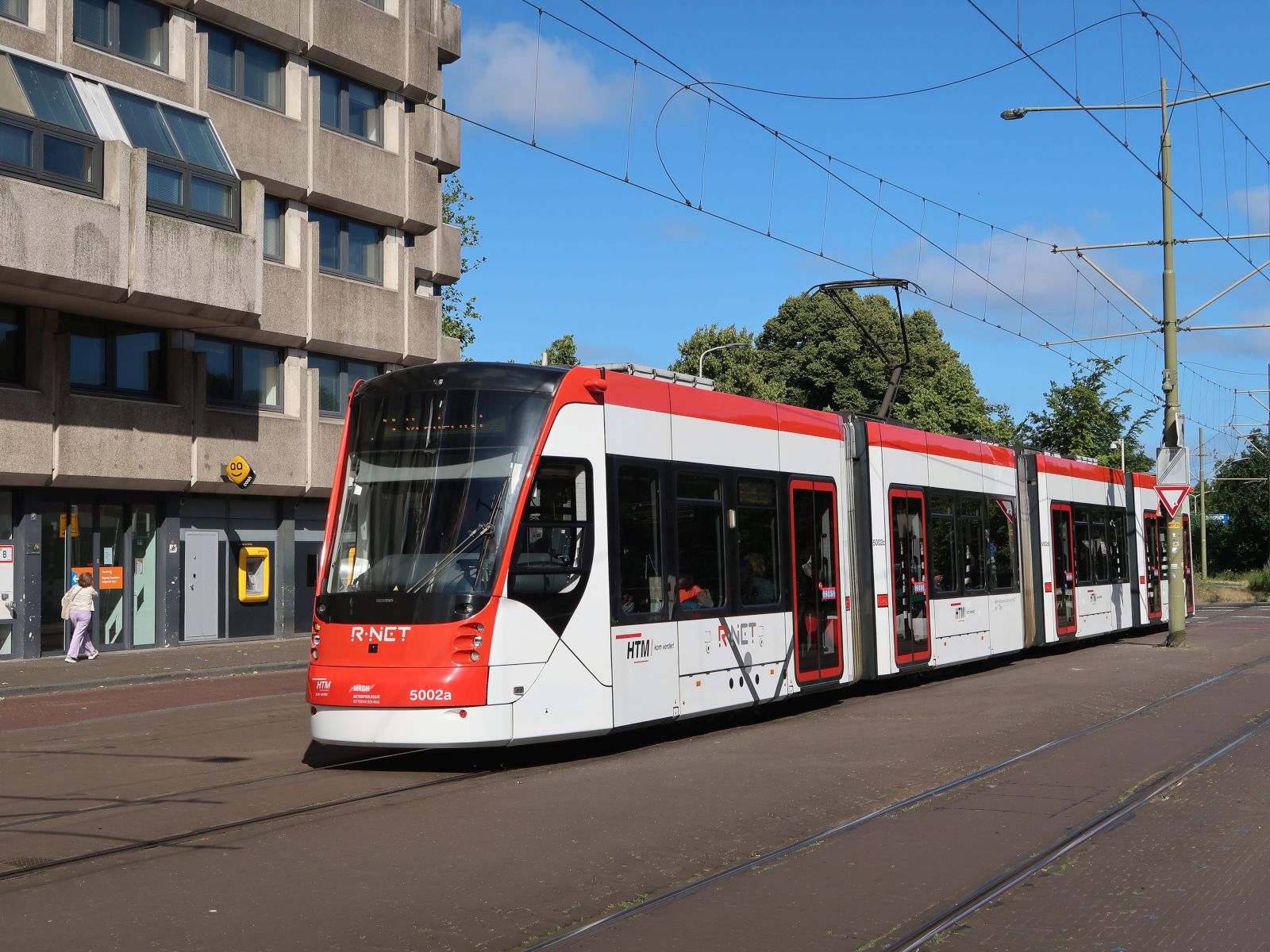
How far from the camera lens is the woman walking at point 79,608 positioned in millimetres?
23438

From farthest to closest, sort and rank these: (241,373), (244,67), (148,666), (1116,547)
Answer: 1. (241,373)
2. (244,67)
3. (1116,547)
4. (148,666)

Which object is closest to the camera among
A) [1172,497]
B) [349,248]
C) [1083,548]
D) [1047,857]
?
[1047,857]

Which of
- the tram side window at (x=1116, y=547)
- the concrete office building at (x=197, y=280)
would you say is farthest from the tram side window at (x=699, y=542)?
the tram side window at (x=1116, y=547)

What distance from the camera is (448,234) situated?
3425 cm

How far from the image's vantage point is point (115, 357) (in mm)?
25266

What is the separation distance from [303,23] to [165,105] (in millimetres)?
4741

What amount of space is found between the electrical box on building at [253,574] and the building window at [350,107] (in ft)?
29.4

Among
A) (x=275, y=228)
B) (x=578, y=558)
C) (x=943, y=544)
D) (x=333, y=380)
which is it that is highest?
Answer: (x=275, y=228)

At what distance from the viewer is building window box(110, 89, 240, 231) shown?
23922mm

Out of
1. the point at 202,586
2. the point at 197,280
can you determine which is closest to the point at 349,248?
the point at 197,280

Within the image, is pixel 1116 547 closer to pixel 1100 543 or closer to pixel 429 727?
pixel 1100 543

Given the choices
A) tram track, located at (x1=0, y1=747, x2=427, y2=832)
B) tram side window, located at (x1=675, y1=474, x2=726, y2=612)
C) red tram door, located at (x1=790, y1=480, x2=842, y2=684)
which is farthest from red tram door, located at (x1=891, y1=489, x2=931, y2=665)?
tram track, located at (x1=0, y1=747, x2=427, y2=832)

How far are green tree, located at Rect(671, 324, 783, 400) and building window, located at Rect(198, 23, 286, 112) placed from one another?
108 ft

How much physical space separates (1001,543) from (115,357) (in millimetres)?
15465
